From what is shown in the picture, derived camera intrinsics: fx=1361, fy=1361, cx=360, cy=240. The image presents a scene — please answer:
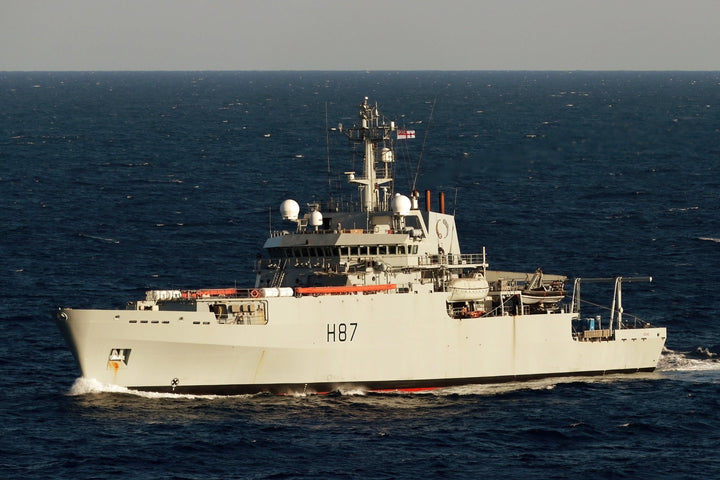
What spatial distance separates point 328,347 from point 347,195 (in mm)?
42341

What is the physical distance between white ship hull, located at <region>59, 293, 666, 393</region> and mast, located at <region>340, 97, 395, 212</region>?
244 inches

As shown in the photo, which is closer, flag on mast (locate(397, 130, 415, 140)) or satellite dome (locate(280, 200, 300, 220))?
satellite dome (locate(280, 200, 300, 220))

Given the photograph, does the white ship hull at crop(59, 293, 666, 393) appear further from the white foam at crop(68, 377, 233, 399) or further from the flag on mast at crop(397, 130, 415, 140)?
the flag on mast at crop(397, 130, 415, 140)

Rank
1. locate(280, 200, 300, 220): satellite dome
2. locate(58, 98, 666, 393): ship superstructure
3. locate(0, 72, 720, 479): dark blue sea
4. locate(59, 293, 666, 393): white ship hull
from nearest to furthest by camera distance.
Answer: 1. locate(0, 72, 720, 479): dark blue sea
2. locate(59, 293, 666, 393): white ship hull
3. locate(58, 98, 666, 393): ship superstructure
4. locate(280, 200, 300, 220): satellite dome

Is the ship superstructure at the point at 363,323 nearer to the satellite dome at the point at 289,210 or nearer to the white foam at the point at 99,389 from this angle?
the satellite dome at the point at 289,210

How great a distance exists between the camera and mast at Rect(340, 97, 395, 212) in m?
56.8

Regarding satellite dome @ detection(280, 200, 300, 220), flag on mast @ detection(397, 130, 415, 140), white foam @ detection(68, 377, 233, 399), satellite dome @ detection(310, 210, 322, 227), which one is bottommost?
white foam @ detection(68, 377, 233, 399)

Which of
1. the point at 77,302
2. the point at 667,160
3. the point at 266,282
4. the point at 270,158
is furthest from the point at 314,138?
the point at 266,282

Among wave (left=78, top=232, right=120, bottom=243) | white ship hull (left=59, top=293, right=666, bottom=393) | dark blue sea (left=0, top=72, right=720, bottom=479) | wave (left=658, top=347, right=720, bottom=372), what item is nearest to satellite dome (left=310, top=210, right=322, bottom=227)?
white ship hull (left=59, top=293, right=666, bottom=393)

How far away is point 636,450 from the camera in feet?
146

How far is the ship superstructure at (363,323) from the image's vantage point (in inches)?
1932

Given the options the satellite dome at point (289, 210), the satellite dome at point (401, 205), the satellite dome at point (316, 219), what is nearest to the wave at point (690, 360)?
the satellite dome at point (401, 205)

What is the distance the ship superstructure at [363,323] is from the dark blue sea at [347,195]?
98 cm

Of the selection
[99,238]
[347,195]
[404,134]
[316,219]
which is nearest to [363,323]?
[316,219]
